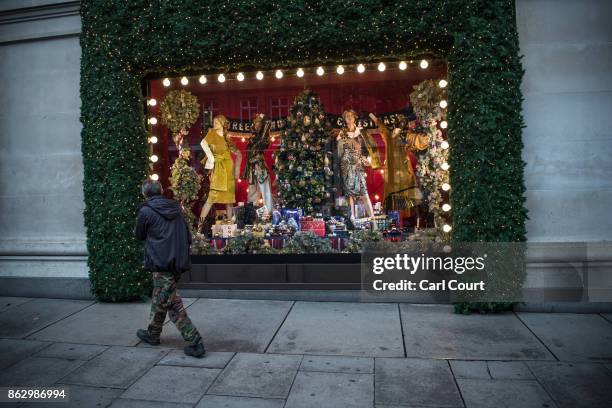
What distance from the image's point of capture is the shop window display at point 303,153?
809cm

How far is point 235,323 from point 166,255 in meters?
1.71

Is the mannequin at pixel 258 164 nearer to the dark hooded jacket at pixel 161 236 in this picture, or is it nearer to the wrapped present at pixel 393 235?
the wrapped present at pixel 393 235

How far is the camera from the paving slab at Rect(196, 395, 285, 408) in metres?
4.04

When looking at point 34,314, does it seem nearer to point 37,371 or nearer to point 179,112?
point 37,371

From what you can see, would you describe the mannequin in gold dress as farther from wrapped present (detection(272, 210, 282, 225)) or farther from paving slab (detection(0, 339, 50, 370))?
paving slab (detection(0, 339, 50, 370))

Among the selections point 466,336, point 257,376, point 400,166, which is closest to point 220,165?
point 400,166

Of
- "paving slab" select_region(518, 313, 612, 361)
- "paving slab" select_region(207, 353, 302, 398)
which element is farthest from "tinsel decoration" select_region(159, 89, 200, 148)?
"paving slab" select_region(518, 313, 612, 361)

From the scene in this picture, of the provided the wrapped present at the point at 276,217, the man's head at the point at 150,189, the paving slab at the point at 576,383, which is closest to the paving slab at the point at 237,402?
the man's head at the point at 150,189

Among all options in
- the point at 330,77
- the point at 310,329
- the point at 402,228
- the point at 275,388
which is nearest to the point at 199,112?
the point at 330,77

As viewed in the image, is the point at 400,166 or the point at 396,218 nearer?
the point at 396,218

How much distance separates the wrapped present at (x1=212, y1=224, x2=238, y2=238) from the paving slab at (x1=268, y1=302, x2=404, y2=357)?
2.04 metres

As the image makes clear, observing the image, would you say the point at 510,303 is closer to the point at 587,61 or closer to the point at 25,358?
the point at 587,61

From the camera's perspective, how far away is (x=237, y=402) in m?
4.10

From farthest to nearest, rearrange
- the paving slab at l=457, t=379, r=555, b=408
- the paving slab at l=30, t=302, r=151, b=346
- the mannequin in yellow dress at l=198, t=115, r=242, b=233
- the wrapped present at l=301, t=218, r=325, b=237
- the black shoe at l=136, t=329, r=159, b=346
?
the mannequin in yellow dress at l=198, t=115, r=242, b=233
the wrapped present at l=301, t=218, r=325, b=237
the paving slab at l=30, t=302, r=151, b=346
the black shoe at l=136, t=329, r=159, b=346
the paving slab at l=457, t=379, r=555, b=408
